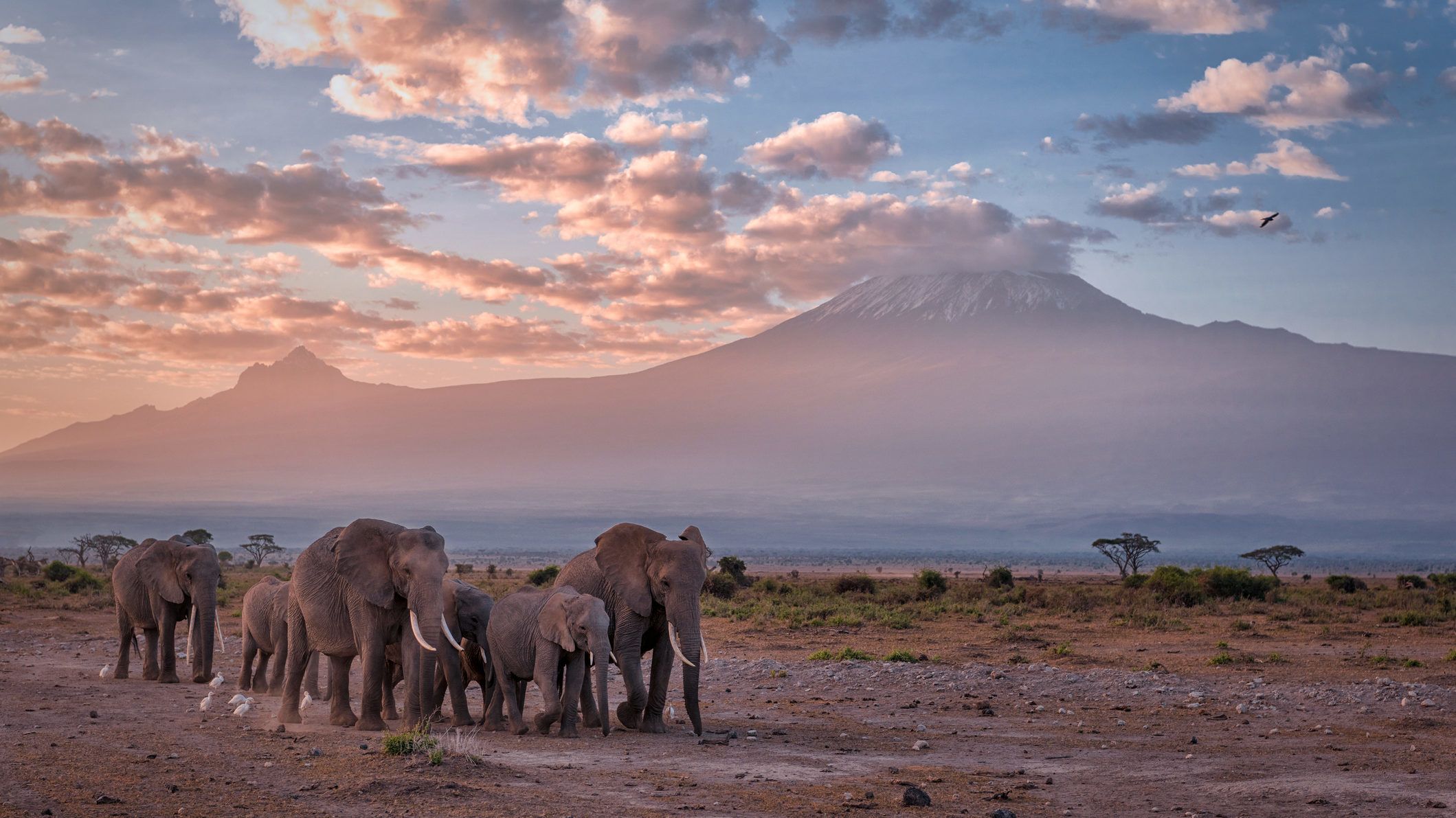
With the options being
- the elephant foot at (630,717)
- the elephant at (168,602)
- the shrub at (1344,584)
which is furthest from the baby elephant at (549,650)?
the shrub at (1344,584)

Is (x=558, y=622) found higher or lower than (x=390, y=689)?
higher

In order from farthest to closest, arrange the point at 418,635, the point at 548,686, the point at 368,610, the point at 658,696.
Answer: the point at 658,696
the point at 368,610
the point at 548,686
the point at 418,635

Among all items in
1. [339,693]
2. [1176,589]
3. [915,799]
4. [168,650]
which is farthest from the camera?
[1176,589]

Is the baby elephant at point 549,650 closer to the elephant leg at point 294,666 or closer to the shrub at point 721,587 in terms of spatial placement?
the elephant leg at point 294,666

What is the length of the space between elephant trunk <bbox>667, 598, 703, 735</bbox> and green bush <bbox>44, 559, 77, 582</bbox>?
1681 inches

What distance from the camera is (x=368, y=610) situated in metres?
15.6

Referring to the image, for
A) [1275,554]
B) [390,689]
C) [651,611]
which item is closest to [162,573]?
[390,689]

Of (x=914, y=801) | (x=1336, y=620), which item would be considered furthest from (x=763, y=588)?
(x=914, y=801)

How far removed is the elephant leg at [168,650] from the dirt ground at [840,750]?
27 cm

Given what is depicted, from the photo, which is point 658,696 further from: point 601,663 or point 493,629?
point 493,629

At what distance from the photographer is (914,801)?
37.8 ft

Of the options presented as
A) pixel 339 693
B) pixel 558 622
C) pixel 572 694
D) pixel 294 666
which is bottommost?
pixel 339 693

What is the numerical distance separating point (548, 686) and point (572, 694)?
295 millimetres

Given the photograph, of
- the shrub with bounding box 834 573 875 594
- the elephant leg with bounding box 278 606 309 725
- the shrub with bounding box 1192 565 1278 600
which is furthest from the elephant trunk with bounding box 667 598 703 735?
the shrub with bounding box 834 573 875 594
